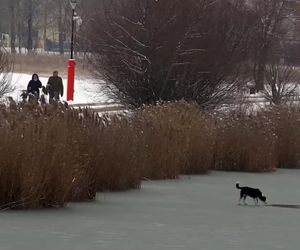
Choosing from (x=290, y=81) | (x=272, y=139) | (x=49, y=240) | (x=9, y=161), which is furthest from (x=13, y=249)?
(x=290, y=81)

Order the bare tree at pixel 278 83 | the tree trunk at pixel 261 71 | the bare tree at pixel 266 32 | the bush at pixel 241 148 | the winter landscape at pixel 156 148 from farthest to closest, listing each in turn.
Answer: the bare tree at pixel 278 83, the tree trunk at pixel 261 71, the bare tree at pixel 266 32, the bush at pixel 241 148, the winter landscape at pixel 156 148

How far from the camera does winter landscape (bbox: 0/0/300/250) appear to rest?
981 cm

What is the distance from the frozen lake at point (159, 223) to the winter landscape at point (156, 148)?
2 cm

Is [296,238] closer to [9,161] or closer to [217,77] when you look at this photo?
[9,161]

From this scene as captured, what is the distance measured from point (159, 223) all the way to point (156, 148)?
212 inches

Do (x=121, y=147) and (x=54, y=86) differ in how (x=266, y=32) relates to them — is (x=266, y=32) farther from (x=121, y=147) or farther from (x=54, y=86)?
(x=121, y=147)

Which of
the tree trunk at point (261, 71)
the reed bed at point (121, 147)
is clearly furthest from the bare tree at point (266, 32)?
the reed bed at point (121, 147)

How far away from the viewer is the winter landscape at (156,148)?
9812 millimetres

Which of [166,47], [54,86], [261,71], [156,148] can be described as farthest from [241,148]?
[261,71]

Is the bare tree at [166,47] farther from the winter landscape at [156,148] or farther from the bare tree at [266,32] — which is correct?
the bare tree at [266,32]

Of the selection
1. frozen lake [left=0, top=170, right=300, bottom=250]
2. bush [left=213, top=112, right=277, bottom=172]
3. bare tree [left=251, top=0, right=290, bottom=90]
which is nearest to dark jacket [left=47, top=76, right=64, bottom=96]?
bare tree [left=251, top=0, right=290, bottom=90]

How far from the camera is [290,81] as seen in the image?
121ft

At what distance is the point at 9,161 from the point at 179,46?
13968mm

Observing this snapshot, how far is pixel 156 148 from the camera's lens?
618 inches
